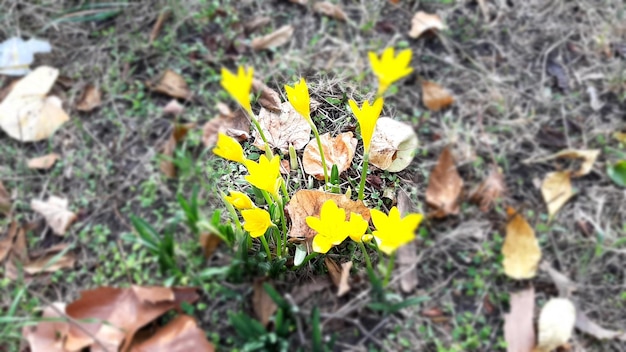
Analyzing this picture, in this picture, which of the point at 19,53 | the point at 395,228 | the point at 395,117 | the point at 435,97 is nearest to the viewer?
the point at 395,228

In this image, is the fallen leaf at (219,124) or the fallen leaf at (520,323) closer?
the fallen leaf at (219,124)

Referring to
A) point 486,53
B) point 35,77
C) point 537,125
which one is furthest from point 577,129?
point 35,77

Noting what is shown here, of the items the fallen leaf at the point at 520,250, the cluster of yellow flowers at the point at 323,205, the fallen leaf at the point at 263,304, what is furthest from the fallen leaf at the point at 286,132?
the fallen leaf at the point at 520,250

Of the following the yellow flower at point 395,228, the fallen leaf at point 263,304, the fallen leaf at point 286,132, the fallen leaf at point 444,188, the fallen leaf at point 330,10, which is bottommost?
the fallen leaf at point 263,304

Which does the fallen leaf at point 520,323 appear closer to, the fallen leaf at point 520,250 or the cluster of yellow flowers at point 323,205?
the fallen leaf at point 520,250

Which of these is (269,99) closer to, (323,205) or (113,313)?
(323,205)

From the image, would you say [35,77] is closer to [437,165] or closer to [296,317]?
[296,317]

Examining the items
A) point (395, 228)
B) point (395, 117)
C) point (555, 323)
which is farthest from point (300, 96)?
point (555, 323)

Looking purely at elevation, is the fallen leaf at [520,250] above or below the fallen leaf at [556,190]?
below
